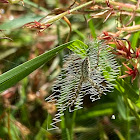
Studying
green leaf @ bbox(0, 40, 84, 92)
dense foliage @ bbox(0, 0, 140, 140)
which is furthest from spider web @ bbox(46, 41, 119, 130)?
green leaf @ bbox(0, 40, 84, 92)

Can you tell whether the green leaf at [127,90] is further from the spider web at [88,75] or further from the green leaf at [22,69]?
the green leaf at [22,69]

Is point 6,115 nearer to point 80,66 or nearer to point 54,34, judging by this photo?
point 80,66

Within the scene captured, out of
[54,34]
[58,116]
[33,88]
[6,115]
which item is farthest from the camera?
[54,34]

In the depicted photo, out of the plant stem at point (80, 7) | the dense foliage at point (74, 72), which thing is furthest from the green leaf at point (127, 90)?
the plant stem at point (80, 7)

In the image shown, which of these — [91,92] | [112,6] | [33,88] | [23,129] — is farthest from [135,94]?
[33,88]

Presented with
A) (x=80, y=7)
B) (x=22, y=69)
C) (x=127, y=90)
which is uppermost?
(x=80, y=7)

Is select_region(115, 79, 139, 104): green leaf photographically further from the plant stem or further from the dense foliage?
the plant stem

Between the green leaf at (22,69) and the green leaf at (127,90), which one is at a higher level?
the green leaf at (22,69)

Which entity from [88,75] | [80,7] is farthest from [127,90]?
[80,7]

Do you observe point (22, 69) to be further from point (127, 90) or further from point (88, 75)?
point (127, 90)

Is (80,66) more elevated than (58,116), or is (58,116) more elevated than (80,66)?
(80,66)

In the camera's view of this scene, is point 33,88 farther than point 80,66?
Yes
